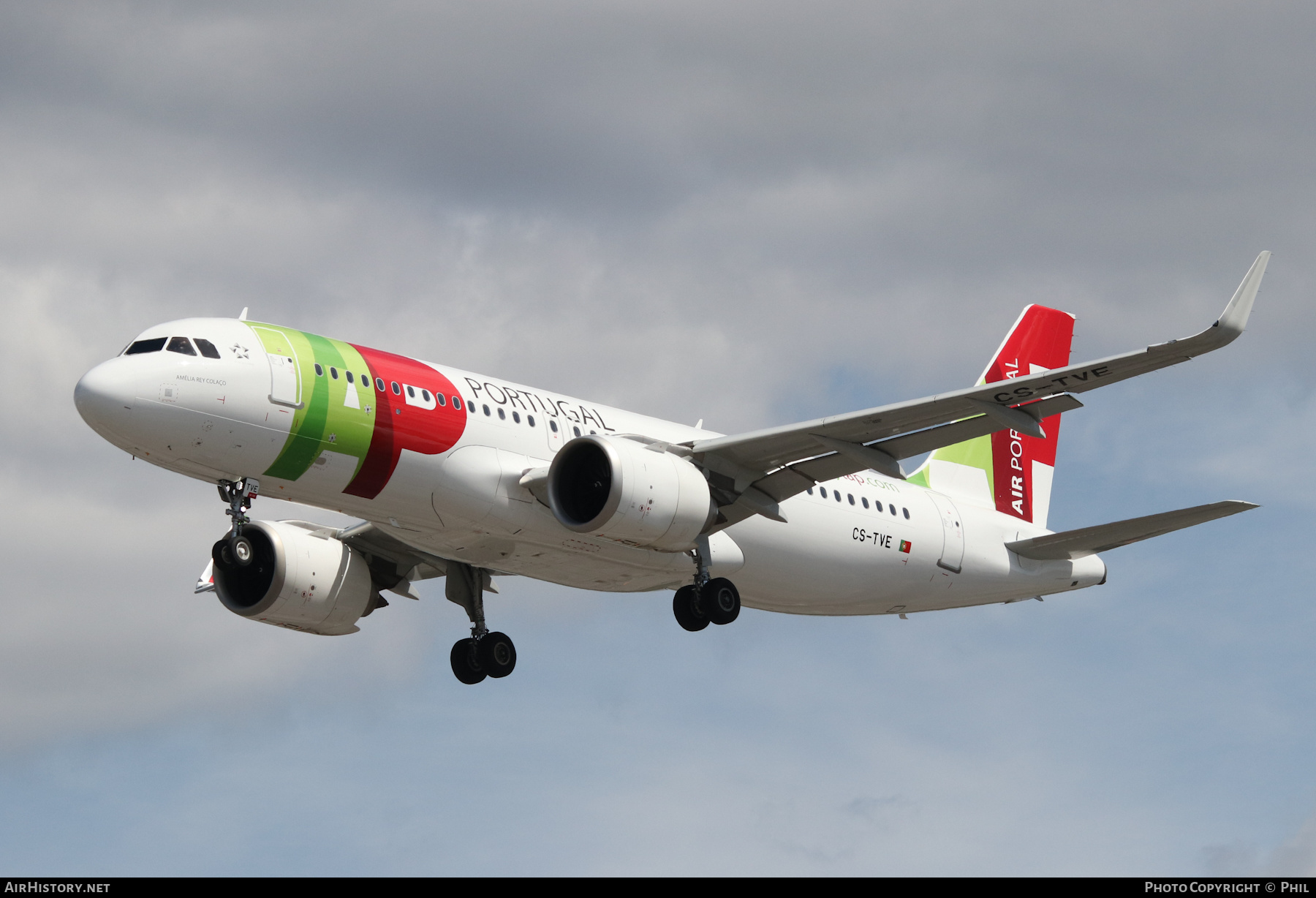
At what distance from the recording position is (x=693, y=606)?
3566cm

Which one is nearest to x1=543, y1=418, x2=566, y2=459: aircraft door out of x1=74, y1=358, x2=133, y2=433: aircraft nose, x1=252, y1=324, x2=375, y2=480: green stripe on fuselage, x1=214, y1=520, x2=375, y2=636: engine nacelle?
x1=252, y1=324, x2=375, y2=480: green stripe on fuselage

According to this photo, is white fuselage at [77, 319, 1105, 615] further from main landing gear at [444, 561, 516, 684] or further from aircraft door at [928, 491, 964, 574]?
main landing gear at [444, 561, 516, 684]

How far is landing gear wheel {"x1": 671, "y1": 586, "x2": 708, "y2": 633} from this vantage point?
35656 mm

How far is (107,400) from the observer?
29984mm

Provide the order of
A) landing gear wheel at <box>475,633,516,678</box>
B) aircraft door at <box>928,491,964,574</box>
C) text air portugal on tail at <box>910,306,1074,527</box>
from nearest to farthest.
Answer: landing gear wheel at <box>475,633,516,678</box> → aircraft door at <box>928,491,964,574</box> → text air portugal on tail at <box>910,306,1074,527</box>

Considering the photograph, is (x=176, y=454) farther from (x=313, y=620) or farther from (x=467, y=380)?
(x=313, y=620)

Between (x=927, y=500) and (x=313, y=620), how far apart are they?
14751mm

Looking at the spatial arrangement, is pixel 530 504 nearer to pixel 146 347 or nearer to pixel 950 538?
pixel 146 347

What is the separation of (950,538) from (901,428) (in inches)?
332

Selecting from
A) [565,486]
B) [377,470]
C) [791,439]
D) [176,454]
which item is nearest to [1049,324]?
[791,439]

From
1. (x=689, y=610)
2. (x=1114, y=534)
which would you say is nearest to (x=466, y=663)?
(x=689, y=610)

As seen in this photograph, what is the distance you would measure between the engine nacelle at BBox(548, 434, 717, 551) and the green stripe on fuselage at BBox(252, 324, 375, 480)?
382 cm

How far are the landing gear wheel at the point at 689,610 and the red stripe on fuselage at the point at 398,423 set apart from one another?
6.19 m

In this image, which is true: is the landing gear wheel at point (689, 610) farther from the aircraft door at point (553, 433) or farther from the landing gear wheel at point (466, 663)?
the landing gear wheel at point (466, 663)
